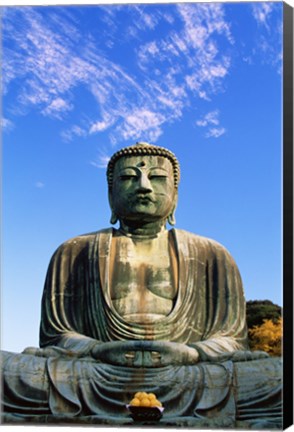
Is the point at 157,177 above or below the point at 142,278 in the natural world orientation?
above

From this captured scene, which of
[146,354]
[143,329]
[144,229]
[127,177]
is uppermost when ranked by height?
[127,177]

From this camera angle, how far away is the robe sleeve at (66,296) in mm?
14883

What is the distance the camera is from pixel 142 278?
15.1 metres

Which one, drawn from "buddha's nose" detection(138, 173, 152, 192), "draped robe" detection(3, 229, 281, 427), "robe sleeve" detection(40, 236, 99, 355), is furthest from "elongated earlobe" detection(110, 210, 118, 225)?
"buddha's nose" detection(138, 173, 152, 192)

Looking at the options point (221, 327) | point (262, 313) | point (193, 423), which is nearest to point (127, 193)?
point (221, 327)

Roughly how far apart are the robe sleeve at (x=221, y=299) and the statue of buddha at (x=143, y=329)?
0.01 metres

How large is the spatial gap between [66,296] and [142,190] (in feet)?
5.05

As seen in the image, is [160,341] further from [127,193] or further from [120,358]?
[127,193]

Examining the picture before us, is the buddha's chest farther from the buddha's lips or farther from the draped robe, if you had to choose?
the buddha's lips

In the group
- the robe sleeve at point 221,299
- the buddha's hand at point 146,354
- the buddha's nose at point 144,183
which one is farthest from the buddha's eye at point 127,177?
the buddha's hand at point 146,354

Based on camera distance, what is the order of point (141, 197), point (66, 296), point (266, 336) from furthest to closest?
point (266, 336)
point (141, 197)
point (66, 296)

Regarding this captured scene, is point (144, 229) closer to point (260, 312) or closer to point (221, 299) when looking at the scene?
point (221, 299)

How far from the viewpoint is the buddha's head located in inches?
606

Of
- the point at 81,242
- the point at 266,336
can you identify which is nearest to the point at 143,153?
the point at 81,242
